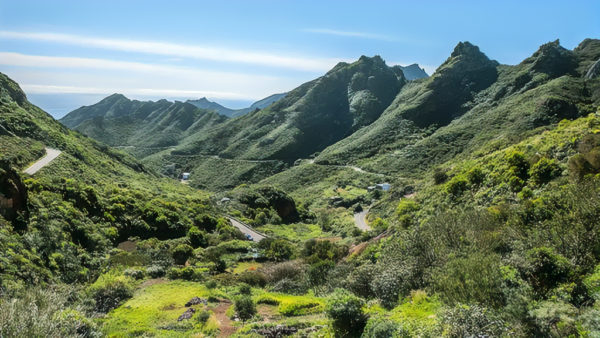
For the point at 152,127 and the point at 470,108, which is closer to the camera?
the point at 470,108

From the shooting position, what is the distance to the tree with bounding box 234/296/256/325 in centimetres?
1165

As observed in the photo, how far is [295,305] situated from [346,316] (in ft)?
12.4

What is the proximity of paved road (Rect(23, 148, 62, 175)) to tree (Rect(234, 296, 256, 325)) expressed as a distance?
2502cm

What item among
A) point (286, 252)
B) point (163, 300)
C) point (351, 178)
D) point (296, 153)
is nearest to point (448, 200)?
point (286, 252)

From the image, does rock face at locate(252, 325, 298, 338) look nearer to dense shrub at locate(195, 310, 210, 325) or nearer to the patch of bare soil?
dense shrub at locate(195, 310, 210, 325)

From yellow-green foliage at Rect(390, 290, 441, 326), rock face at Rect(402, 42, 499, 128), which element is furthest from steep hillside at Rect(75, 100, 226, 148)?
yellow-green foliage at Rect(390, 290, 441, 326)

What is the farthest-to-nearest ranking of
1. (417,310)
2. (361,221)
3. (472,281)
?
(361,221) < (417,310) < (472,281)

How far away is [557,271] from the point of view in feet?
23.9

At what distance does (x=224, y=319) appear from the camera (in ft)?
37.6

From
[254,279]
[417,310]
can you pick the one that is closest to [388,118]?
[254,279]

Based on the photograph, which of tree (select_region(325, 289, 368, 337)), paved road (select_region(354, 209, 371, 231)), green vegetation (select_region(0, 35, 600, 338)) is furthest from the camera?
paved road (select_region(354, 209, 371, 231))

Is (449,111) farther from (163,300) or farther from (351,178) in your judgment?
(163,300)

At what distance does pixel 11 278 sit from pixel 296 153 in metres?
100

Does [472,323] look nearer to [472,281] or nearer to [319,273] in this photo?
[472,281]
